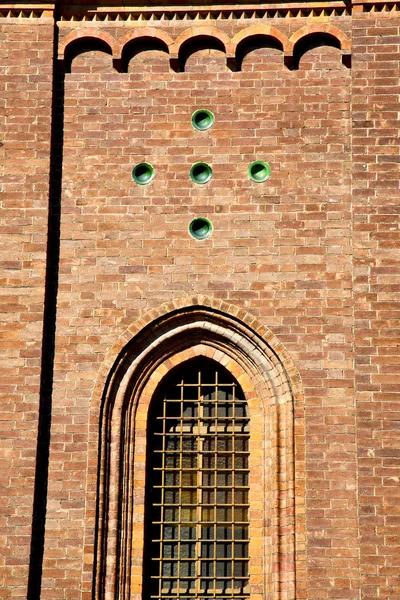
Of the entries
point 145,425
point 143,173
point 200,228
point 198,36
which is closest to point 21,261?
point 143,173

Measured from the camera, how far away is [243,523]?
17922 mm

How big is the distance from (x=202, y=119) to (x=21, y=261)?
122 inches

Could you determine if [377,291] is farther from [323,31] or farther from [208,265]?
[323,31]

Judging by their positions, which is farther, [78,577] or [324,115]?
[324,115]

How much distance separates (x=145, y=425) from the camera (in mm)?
18219

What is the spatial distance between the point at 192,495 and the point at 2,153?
16.7 feet

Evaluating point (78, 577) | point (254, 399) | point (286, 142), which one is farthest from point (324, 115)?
point (78, 577)

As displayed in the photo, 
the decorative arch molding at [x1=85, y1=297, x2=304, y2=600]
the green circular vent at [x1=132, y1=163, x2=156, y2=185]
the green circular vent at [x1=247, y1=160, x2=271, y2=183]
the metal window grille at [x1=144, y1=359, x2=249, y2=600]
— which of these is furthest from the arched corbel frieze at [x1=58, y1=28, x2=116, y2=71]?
the metal window grille at [x1=144, y1=359, x2=249, y2=600]

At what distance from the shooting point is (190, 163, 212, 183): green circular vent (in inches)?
749

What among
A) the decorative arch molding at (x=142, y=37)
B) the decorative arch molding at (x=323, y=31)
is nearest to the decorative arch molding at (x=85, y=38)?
the decorative arch molding at (x=142, y=37)

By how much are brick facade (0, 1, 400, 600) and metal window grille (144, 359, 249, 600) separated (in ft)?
0.87

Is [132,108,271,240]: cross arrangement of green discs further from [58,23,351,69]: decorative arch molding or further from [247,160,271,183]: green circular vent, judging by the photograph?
[58,23,351,69]: decorative arch molding

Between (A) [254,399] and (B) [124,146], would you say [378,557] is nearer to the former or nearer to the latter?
(A) [254,399]

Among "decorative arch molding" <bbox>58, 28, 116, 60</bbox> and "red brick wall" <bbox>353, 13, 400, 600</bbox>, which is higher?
"decorative arch molding" <bbox>58, 28, 116, 60</bbox>
